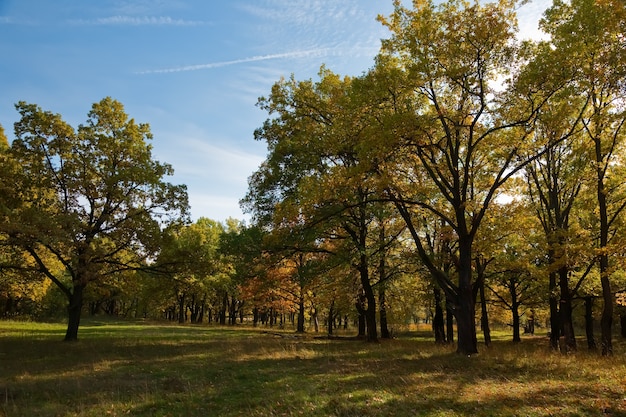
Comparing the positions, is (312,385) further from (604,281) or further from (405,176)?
(604,281)

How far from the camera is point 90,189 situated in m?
21.4

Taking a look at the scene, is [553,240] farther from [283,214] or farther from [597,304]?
[597,304]

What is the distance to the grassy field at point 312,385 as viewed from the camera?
8180mm

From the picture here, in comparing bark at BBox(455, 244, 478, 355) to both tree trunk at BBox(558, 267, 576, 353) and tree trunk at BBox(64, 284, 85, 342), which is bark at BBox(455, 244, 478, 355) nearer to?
tree trunk at BBox(558, 267, 576, 353)

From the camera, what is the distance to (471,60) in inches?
577

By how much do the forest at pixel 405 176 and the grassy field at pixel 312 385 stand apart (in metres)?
3.93

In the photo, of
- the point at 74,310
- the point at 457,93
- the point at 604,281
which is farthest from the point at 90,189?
the point at 604,281

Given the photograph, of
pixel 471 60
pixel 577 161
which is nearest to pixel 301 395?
pixel 471 60

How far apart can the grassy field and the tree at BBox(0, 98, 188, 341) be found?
17.9 feet

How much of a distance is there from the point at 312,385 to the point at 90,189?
17.2 meters

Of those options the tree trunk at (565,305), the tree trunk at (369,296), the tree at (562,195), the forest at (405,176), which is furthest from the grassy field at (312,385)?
the tree trunk at (565,305)

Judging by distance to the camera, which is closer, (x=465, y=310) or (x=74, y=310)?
(x=465, y=310)

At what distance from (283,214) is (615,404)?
39.4ft

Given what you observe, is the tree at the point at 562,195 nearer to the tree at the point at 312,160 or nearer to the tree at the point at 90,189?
the tree at the point at 312,160
